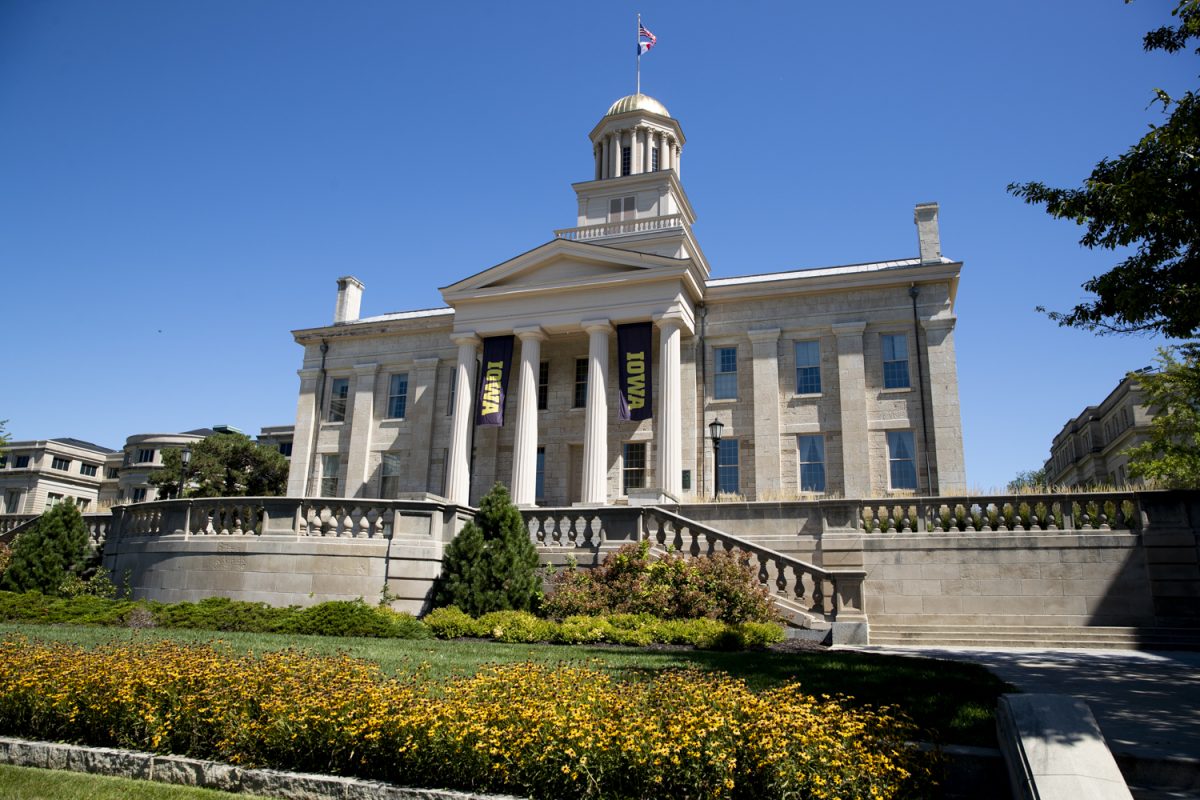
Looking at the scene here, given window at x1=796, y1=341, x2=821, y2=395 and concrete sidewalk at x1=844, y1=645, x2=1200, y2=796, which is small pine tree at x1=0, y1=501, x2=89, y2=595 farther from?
window at x1=796, y1=341, x2=821, y2=395

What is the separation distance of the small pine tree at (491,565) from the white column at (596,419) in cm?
1220

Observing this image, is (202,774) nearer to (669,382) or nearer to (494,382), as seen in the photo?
(669,382)

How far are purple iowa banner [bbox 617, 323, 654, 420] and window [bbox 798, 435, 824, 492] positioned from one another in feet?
22.0

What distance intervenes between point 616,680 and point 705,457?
2539 centimetres

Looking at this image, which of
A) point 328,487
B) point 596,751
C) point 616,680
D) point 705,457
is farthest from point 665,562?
point 328,487

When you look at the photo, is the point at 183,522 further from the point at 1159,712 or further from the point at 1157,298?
the point at 1157,298

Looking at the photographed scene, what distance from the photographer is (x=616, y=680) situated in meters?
9.25

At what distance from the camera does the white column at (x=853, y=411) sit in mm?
32312

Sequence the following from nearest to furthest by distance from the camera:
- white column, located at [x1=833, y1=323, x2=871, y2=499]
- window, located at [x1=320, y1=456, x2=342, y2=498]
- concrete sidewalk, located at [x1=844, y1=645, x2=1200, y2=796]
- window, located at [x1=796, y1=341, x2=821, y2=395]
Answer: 1. concrete sidewalk, located at [x1=844, y1=645, x2=1200, y2=796]
2. white column, located at [x1=833, y1=323, x2=871, y2=499]
3. window, located at [x1=796, y1=341, x2=821, y2=395]
4. window, located at [x1=320, y1=456, x2=342, y2=498]

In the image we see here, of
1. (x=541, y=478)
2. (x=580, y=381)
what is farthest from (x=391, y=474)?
(x=580, y=381)

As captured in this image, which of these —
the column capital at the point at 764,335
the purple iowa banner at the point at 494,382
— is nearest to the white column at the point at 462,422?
the purple iowa banner at the point at 494,382

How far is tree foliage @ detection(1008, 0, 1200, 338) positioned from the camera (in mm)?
13477

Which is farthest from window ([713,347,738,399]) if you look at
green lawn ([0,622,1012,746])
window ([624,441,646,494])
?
green lawn ([0,622,1012,746])

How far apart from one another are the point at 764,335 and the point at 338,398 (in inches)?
882
